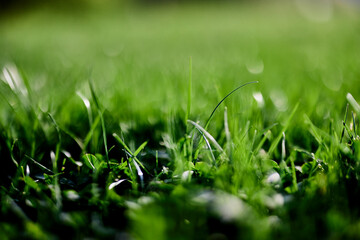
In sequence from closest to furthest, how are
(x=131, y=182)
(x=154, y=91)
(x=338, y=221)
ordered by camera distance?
1. (x=338, y=221)
2. (x=131, y=182)
3. (x=154, y=91)

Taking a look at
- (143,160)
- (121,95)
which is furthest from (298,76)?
(143,160)

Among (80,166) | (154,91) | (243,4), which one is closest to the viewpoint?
(80,166)

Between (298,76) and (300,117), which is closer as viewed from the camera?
(300,117)

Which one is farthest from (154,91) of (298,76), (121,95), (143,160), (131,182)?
(298,76)

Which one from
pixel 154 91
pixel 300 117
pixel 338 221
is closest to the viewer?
pixel 338 221

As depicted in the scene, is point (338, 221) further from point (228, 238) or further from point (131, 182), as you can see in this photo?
point (131, 182)

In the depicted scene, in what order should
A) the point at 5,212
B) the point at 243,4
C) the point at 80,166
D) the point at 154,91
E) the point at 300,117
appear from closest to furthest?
the point at 5,212, the point at 80,166, the point at 300,117, the point at 154,91, the point at 243,4

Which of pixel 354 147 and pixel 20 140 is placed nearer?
pixel 354 147

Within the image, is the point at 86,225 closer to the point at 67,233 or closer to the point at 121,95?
the point at 67,233

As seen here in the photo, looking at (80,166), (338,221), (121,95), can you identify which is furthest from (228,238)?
(121,95)
